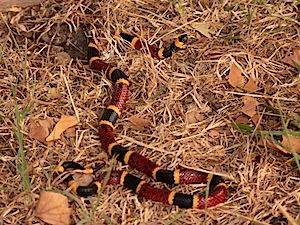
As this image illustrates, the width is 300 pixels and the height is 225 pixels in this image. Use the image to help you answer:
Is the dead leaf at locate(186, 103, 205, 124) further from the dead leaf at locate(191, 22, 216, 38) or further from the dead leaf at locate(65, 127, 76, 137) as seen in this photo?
the dead leaf at locate(65, 127, 76, 137)

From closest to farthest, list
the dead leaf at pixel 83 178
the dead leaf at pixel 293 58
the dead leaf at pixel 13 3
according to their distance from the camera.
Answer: the dead leaf at pixel 83 178
the dead leaf at pixel 293 58
the dead leaf at pixel 13 3

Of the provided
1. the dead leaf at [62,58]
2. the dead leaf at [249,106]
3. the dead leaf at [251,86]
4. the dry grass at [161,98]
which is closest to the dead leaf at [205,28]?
the dry grass at [161,98]

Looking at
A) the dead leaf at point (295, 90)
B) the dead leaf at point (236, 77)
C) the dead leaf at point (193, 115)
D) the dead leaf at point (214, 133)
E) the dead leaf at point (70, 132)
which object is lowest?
the dead leaf at point (214, 133)

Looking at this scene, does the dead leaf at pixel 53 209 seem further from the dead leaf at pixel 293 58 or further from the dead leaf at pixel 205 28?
the dead leaf at pixel 293 58

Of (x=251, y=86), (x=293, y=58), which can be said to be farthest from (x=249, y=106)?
(x=293, y=58)

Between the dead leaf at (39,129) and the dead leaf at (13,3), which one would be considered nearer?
the dead leaf at (39,129)

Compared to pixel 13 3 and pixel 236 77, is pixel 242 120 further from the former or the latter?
pixel 13 3

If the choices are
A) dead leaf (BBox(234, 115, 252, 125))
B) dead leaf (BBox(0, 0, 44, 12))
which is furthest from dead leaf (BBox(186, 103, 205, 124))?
dead leaf (BBox(0, 0, 44, 12))
